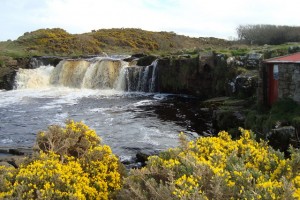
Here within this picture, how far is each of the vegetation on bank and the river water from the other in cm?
675

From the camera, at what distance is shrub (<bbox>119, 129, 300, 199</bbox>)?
4480mm

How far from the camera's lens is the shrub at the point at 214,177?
176 inches

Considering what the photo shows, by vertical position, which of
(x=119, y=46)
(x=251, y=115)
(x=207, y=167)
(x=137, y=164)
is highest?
(x=119, y=46)

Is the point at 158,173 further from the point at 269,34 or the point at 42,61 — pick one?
the point at 269,34

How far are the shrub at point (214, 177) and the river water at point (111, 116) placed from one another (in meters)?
8.49

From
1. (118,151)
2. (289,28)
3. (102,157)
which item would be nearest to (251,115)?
(118,151)

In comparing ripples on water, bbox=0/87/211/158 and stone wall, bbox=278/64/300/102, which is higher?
stone wall, bbox=278/64/300/102

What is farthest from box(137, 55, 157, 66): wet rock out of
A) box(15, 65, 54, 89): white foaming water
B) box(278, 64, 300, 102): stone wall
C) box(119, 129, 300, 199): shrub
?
box(119, 129, 300, 199): shrub

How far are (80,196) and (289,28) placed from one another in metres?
43.8

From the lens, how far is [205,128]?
19.3 metres

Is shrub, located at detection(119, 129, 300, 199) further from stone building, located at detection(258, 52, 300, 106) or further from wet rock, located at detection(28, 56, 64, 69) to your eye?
wet rock, located at detection(28, 56, 64, 69)

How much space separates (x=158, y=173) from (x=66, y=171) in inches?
76.5

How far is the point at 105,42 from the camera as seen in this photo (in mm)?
64500

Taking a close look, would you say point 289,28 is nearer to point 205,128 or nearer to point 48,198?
point 205,128
